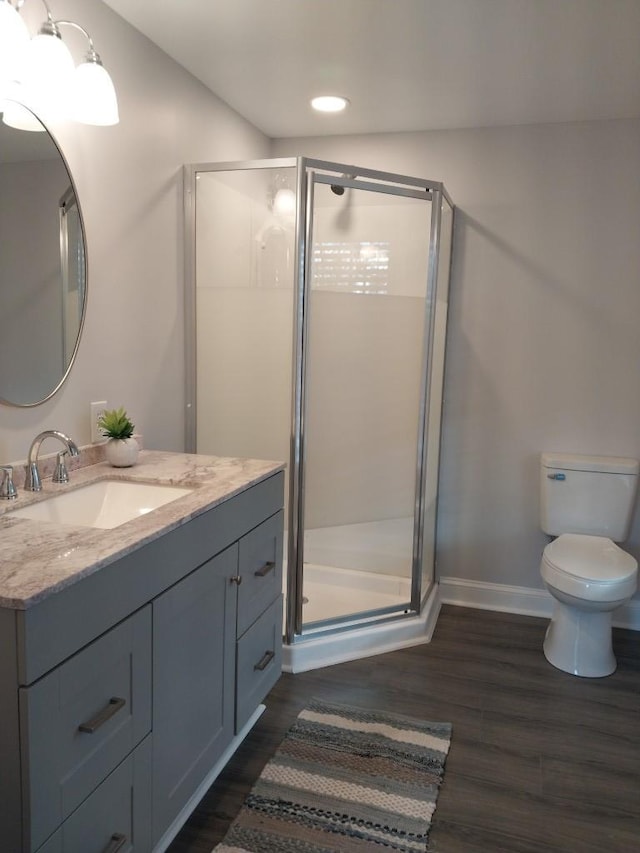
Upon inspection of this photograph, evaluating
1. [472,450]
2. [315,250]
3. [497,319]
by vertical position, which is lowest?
[472,450]

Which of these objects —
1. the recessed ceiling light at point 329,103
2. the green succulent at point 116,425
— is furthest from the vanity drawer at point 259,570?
the recessed ceiling light at point 329,103

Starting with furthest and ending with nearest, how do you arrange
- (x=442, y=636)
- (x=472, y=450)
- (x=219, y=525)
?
1. (x=472, y=450)
2. (x=442, y=636)
3. (x=219, y=525)

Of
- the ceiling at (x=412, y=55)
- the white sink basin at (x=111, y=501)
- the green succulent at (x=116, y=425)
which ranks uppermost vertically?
the ceiling at (x=412, y=55)

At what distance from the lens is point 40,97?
5.58 feet

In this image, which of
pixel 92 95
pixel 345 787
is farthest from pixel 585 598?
pixel 92 95

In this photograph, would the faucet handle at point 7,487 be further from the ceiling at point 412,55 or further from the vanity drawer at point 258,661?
the ceiling at point 412,55

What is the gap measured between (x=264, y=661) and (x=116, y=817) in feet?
2.66

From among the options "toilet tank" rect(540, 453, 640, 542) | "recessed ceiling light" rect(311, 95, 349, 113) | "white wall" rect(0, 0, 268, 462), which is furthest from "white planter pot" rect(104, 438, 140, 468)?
"toilet tank" rect(540, 453, 640, 542)

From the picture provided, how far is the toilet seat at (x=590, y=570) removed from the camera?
2453mm

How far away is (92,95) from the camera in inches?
68.4

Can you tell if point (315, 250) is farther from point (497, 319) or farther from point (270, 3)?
point (497, 319)

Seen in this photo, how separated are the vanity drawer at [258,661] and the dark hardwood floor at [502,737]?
0.59 ft

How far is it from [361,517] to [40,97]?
79.5 inches

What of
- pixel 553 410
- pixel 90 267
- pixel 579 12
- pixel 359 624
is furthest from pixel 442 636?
pixel 579 12
